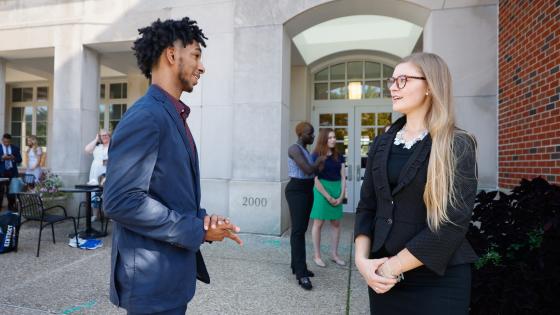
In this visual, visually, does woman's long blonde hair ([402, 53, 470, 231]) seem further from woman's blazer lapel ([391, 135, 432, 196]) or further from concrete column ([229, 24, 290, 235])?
concrete column ([229, 24, 290, 235])

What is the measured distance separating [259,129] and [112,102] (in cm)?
751

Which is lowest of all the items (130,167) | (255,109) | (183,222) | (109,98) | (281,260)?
(281,260)

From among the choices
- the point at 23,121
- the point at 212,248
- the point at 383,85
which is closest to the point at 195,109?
the point at 212,248

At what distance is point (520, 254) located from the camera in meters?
2.64

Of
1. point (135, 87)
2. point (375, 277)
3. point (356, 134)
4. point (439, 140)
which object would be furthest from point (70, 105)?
point (439, 140)

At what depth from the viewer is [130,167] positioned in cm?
136

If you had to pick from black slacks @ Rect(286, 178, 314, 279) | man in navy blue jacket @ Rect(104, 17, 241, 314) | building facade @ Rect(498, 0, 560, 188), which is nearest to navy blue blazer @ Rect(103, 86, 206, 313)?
man in navy blue jacket @ Rect(104, 17, 241, 314)

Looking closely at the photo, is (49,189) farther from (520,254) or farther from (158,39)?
(520,254)

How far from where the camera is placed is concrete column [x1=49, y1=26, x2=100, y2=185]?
26.5 ft

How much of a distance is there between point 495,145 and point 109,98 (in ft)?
37.0

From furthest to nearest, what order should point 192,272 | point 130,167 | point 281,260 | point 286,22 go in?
point 286,22, point 281,260, point 192,272, point 130,167

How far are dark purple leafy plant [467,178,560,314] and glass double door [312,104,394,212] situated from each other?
607 centimetres

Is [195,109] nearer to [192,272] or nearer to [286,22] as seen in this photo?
[286,22]

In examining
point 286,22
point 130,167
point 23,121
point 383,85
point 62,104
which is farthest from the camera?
point 23,121
